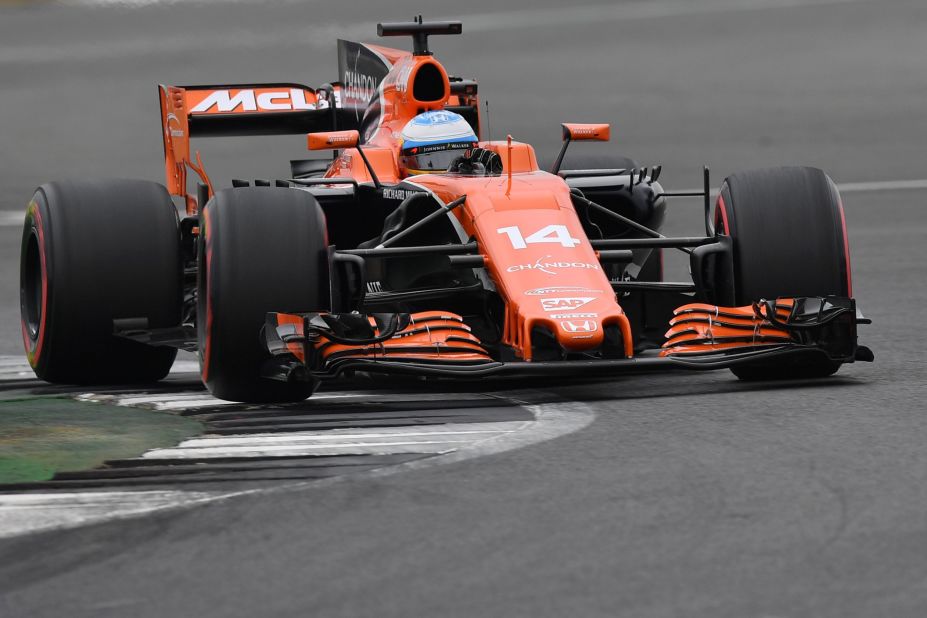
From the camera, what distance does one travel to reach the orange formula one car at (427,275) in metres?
6.59

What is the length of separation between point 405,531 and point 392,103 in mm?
5316

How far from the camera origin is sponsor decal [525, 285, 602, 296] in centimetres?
671

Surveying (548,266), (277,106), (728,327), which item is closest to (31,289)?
(277,106)

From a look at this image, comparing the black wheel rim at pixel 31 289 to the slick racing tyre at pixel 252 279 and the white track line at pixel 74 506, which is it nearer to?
the slick racing tyre at pixel 252 279

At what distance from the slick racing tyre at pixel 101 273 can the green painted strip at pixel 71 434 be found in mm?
792

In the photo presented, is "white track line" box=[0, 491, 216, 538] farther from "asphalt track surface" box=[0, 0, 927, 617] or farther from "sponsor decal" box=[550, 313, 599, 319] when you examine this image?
"sponsor decal" box=[550, 313, 599, 319]

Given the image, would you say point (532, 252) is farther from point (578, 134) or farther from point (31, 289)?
point (31, 289)

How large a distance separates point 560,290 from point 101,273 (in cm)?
243

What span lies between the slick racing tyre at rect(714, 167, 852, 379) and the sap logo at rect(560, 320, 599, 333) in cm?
93

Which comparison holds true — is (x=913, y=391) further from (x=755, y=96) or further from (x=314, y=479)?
(x=755, y=96)

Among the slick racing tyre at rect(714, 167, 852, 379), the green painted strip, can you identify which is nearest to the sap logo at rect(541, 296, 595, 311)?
the slick racing tyre at rect(714, 167, 852, 379)

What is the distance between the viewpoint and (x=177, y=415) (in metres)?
6.59

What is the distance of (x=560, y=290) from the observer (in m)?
6.72

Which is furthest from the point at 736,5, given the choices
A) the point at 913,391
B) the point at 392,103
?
the point at 913,391
